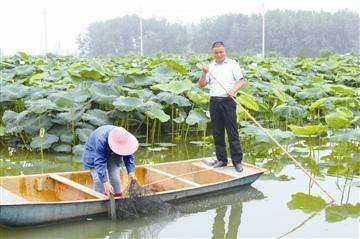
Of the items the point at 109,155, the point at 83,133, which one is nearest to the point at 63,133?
the point at 83,133

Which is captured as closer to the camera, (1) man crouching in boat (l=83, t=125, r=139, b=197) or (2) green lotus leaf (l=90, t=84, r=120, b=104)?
(1) man crouching in boat (l=83, t=125, r=139, b=197)

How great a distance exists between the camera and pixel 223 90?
5.54 metres

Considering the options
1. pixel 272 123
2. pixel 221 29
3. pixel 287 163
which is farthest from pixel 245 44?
pixel 287 163

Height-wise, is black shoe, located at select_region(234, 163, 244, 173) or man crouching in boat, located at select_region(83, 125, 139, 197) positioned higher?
man crouching in boat, located at select_region(83, 125, 139, 197)

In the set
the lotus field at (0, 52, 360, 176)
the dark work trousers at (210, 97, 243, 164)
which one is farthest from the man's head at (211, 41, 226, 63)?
the lotus field at (0, 52, 360, 176)

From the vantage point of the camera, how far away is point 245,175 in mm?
5473

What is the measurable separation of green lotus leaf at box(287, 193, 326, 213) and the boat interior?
705 millimetres

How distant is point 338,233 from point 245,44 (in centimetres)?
4383

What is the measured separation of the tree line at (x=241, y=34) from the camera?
146 ft

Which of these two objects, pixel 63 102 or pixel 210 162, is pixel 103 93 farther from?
pixel 210 162

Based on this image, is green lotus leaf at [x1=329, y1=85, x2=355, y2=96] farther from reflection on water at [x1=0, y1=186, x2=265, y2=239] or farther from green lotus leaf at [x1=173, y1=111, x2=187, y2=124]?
reflection on water at [x1=0, y1=186, x2=265, y2=239]

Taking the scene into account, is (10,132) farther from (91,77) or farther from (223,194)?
(223,194)

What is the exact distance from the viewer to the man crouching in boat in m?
4.32

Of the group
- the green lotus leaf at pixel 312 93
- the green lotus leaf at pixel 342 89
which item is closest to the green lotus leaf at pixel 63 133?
the green lotus leaf at pixel 312 93
